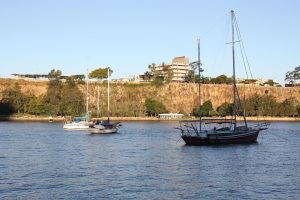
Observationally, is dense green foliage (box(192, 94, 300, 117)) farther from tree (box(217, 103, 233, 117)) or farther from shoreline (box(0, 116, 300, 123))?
shoreline (box(0, 116, 300, 123))

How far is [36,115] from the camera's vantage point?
576ft

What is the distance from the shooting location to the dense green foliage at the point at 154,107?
183 m

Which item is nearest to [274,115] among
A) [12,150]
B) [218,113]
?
[218,113]

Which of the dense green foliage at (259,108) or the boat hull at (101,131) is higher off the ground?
the dense green foliage at (259,108)

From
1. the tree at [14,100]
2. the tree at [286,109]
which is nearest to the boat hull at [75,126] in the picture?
the tree at [14,100]

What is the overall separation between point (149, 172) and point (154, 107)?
460 feet

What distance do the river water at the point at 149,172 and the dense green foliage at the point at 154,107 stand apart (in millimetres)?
116520

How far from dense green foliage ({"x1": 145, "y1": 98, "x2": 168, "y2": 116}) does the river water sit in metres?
117

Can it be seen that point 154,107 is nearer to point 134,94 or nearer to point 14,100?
point 134,94

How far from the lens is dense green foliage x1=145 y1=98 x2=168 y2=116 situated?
18262cm

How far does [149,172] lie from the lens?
41.8 metres

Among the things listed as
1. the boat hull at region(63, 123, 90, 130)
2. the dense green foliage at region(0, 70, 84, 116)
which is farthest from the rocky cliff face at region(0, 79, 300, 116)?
the boat hull at region(63, 123, 90, 130)

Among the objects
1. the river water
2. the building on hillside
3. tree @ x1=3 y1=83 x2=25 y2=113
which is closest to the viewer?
the river water

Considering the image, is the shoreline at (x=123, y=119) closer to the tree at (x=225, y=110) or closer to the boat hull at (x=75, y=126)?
the tree at (x=225, y=110)
